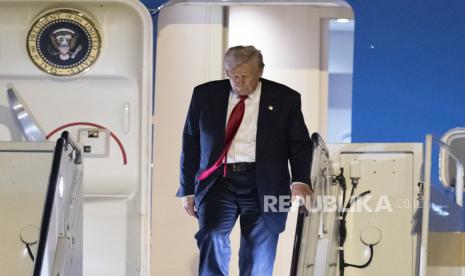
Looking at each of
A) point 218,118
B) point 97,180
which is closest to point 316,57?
point 218,118

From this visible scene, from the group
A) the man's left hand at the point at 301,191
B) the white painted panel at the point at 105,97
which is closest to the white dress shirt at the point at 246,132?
the man's left hand at the point at 301,191

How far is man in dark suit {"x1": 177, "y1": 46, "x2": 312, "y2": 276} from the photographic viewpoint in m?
5.93

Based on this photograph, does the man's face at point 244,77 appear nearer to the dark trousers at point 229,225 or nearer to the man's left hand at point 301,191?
the dark trousers at point 229,225

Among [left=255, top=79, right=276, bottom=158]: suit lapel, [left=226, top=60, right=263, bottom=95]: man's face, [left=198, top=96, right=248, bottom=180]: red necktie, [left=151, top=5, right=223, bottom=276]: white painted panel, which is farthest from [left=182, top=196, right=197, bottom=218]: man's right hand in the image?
[left=151, top=5, right=223, bottom=276]: white painted panel

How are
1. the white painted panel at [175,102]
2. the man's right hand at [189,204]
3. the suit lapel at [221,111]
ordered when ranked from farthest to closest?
the white painted panel at [175,102] → the man's right hand at [189,204] → the suit lapel at [221,111]

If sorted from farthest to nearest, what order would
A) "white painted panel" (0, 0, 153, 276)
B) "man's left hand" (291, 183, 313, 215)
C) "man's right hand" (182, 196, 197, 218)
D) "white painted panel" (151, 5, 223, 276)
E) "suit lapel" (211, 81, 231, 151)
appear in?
"white painted panel" (151, 5, 223, 276), "white painted panel" (0, 0, 153, 276), "man's right hand" (182, 196, 197, 218), "suit lapel" (211, 81, 231, 151), "man's left hand" (291, 183, 313, 215)

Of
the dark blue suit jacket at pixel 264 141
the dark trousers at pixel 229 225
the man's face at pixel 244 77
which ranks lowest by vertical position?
the dark trousers at pixel 229 225

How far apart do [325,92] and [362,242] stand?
1.20 meters

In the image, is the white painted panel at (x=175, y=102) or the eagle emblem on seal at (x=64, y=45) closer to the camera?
the eagle emblem on seal at (x=64, y=45)

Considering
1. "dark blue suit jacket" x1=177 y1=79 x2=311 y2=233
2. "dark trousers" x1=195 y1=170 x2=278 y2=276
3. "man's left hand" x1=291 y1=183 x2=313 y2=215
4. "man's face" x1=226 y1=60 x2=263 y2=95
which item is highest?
"man's face" x1=226 y1=60 x2=263 y2=95

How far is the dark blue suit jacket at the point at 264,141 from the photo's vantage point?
19.6ft

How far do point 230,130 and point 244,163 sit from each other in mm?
199

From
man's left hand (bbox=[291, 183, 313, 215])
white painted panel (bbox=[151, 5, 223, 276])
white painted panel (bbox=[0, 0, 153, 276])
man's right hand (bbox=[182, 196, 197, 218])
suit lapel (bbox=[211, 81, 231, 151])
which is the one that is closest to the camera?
man's left hand (bbox=[291, 183, 313, 215])

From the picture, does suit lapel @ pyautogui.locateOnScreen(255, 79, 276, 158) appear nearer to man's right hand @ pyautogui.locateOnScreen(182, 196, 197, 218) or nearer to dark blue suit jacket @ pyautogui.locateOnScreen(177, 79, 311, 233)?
dark blue suit jacket @ pyautogui.locateOnScreen(177, 79, 311, 233)
